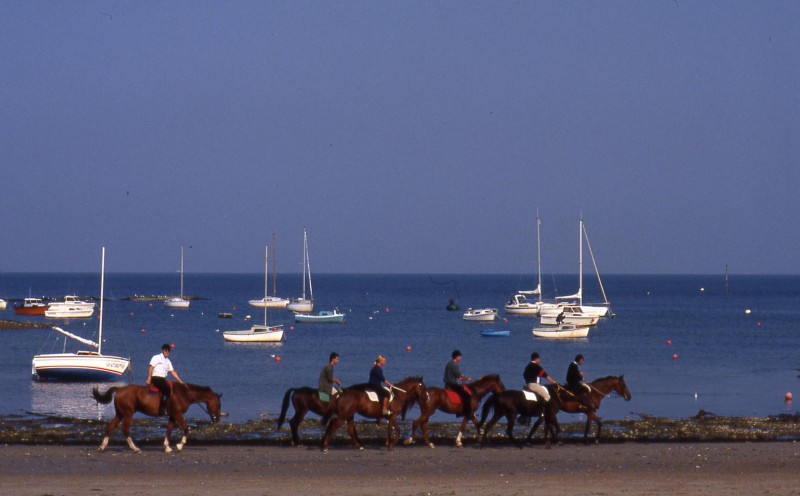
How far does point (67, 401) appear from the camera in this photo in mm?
41781

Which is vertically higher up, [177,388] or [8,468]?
[177,388]

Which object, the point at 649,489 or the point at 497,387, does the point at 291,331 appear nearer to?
the point at 497,387

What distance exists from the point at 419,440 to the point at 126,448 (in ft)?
22.8

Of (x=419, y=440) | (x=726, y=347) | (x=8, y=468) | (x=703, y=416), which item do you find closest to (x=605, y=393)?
(x=419, y=440)

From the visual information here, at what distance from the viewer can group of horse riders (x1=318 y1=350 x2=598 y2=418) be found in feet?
78.6

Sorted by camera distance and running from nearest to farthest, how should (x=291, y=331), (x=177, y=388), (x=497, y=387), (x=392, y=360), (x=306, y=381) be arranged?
(x=177, y=388) < (x=497, y=387) < (x=306, y=381) < (x=392, y=360) < (x=291, y=331)

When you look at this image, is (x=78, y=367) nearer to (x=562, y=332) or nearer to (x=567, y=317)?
(x=562, y=332)

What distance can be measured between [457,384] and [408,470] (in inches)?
154

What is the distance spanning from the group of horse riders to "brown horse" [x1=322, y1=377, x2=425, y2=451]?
16cm

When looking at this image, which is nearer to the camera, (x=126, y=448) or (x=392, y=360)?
(x=126, y=448)

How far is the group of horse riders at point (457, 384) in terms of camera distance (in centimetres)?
2397

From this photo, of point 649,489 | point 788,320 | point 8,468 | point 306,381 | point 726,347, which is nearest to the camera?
point 649,489

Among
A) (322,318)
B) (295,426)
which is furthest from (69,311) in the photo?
(295,426)

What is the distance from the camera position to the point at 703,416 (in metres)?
34.2
